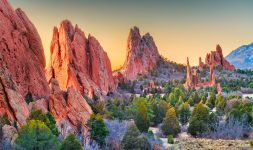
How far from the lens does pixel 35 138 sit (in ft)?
102

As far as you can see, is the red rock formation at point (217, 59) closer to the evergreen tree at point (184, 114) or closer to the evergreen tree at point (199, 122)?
the evergreen tree at point (184, 114)

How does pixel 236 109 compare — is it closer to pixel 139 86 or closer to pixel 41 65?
pixel 41 65

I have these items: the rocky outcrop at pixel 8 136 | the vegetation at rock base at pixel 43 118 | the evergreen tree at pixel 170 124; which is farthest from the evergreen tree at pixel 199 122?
the rocky outcrop at pixel 8 136

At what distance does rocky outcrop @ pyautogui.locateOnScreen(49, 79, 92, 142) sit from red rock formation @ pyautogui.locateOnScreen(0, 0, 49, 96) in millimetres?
3978

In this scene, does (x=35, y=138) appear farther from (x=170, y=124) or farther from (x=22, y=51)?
(x=170, y=124)

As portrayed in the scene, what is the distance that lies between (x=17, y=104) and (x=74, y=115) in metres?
10.0

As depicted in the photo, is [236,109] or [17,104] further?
[236,109]

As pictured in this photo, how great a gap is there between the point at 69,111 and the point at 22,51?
1106 centimetres

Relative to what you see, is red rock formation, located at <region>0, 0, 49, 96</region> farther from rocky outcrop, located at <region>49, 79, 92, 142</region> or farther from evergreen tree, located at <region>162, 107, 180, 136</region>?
evergreen tree, located at <region>162, 107, 180, 136</region>

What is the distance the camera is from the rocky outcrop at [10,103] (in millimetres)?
38850

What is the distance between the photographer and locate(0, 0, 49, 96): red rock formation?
51.7 m

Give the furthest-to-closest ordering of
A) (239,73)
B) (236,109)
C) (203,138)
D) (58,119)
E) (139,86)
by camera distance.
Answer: (239,73), (139,86), (236,109), (203,138), (58,119)

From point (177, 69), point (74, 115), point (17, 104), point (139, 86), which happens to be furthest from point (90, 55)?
point (177, 69)

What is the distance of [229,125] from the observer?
6594 centimetres
